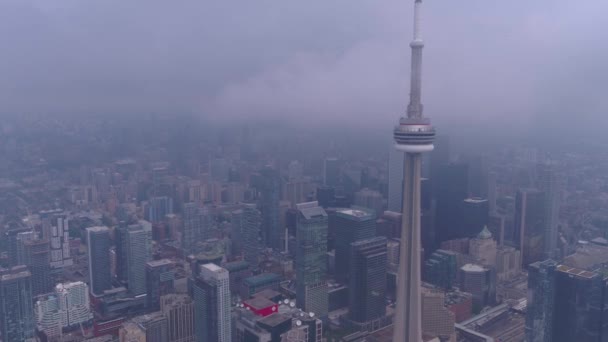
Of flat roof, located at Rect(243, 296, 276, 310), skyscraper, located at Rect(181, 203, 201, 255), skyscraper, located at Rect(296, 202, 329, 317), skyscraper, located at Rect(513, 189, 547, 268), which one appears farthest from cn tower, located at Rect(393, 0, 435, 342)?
skyscraper, located at Rect(181, 203, 201, 255)

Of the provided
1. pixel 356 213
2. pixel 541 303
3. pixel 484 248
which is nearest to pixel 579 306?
pixel 541 303

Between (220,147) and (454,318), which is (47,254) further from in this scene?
(454,318)

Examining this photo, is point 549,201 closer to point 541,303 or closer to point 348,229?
point 541,303

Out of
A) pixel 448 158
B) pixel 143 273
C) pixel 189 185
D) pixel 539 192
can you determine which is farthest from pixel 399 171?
pixel 143 273

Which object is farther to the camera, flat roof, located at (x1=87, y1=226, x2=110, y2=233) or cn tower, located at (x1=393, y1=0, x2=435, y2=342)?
flat roof, located at (x1=87, y1=226, x2=110, y2=233)

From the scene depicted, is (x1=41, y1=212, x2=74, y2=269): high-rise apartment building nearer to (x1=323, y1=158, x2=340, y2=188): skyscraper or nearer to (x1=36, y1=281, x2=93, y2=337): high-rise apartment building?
(x1=36, y1=281, x2=93, y2=337): high-rise apartment building
